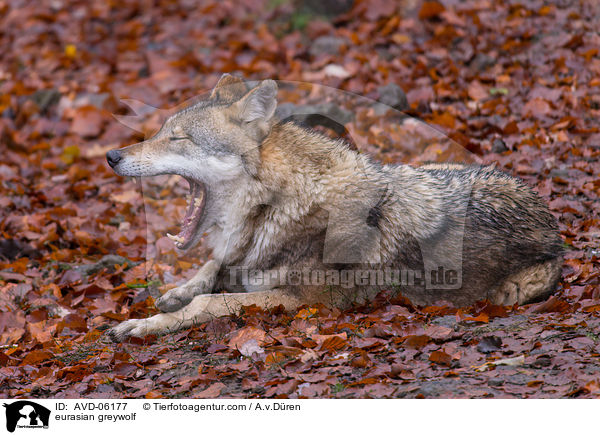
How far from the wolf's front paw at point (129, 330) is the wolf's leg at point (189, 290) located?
34 cm

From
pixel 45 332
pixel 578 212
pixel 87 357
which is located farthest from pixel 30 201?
pixel 578 212

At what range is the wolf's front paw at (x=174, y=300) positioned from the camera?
19.3 feet

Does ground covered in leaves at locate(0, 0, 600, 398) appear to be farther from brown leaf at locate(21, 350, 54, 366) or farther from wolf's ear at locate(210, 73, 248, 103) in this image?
wolf's ear at locate(210, 73, 248, 103)

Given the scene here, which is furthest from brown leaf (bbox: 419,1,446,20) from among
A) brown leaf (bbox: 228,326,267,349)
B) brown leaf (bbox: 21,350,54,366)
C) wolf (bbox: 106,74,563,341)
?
brown leaf (bbox: 21,350,54,366)

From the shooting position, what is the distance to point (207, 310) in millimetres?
5602

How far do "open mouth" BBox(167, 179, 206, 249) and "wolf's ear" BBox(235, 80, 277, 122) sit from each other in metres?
0.78

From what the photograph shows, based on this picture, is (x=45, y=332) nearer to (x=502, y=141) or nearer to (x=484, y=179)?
(x=484, y=179)

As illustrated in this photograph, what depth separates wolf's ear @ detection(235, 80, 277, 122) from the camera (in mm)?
5516

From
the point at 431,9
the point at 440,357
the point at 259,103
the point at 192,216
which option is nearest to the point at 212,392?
the point at 440,357

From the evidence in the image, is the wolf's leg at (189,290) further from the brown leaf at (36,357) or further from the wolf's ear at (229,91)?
the wolf's ear at (229,91)

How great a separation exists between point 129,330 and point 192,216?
1.15 m

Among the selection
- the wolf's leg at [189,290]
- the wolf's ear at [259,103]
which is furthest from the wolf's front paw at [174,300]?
the wolf's ear at [259,103]

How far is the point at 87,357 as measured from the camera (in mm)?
5258
